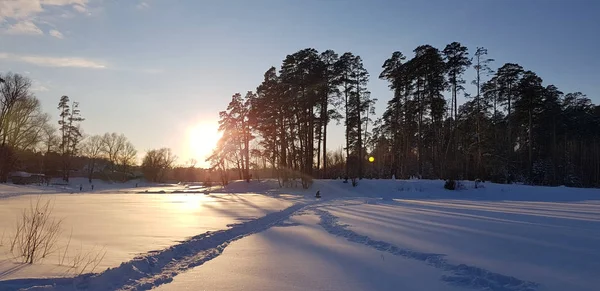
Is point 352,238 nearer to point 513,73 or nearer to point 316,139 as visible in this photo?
point 316,139

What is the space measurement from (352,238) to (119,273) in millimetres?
5697

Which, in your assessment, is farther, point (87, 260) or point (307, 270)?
point (307, 270)

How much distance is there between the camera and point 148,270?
21.4 ft

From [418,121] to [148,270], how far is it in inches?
1555

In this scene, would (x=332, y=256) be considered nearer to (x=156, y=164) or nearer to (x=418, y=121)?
(x=418, y=121)

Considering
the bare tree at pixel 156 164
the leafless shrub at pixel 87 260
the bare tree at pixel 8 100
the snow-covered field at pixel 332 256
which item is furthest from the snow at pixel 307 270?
the bare tree at pixel 156 164

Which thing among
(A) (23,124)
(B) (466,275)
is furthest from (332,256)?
(A) (23,124)

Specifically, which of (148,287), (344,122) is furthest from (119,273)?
(344,122)

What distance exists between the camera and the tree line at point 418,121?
1555 inches

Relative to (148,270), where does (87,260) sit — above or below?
above

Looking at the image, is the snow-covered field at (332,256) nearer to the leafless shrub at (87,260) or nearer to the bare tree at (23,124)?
the leafless shrub at (87,260)

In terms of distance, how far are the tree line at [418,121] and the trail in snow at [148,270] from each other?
2608 centimetres

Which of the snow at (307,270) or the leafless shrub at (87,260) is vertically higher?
the leafless shrub at (87,260)

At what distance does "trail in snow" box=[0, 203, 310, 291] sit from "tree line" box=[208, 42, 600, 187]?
85.6 ft
